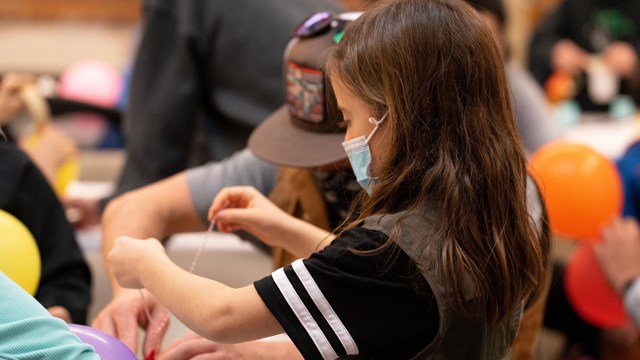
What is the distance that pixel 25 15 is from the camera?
5.54m

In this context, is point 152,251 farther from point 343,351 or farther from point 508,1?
point 508,1

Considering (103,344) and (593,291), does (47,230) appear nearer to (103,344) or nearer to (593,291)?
(103,344)

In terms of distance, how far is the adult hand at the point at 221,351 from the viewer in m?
1.13

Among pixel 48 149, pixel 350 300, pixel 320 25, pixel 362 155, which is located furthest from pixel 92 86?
pixel 350 300

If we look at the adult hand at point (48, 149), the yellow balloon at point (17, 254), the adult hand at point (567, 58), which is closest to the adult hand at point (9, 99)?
the adult hand at point (48, 149)

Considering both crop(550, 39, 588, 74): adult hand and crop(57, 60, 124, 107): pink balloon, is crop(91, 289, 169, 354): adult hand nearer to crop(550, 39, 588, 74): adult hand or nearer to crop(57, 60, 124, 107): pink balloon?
crop(57, 60, 124, 107): pink balloon

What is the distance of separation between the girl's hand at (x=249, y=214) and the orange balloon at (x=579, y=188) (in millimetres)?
860

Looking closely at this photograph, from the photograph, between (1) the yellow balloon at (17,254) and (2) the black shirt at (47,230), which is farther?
(2) the black shirt at (47,230)

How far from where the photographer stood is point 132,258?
106 cm

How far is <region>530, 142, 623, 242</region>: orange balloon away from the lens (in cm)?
197

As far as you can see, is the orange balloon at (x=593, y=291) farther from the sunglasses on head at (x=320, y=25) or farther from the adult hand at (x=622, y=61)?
the adult hand at (x=622, y=61)

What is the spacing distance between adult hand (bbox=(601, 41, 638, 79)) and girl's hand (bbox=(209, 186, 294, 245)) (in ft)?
9.02

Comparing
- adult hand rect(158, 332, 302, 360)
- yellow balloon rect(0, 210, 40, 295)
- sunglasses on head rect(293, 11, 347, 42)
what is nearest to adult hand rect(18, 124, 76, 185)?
yellow balloon rect(0, 210, 40, 295)

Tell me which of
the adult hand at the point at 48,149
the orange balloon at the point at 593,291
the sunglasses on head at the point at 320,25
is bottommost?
the orange balloon at the point at 593,291
